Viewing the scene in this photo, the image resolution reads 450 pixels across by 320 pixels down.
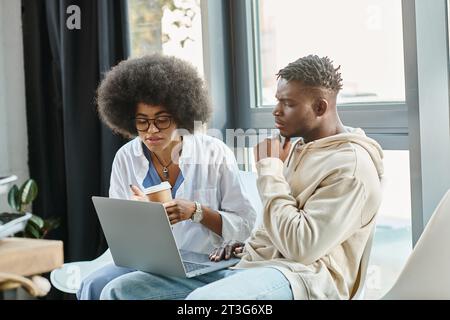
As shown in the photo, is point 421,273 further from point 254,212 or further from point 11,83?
point 11,83

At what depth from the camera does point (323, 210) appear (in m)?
1.26

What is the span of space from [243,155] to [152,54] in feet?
1.10

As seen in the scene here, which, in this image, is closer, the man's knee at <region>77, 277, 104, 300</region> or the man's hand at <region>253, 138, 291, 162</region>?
the man's hand at <region>253, 138, 291, 162</region>

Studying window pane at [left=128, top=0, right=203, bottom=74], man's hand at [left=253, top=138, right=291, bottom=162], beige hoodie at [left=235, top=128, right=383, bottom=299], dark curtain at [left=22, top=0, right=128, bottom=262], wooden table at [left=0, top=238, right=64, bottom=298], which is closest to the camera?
wooden table at [left=0, top=238, right=64, bottom=298]

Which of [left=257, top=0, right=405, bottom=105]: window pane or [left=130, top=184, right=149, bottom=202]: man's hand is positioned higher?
[left=257, top=0, right=405, bottom=105]: window pane

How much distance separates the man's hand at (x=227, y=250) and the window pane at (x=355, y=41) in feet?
1.34

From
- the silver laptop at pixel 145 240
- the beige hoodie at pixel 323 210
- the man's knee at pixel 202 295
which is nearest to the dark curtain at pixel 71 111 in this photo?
the silver laptop at pixel 145 240

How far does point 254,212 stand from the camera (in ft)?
5.19

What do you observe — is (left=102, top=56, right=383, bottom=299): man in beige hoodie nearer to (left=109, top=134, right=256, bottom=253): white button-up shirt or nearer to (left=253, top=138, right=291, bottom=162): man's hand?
(left=253, top=138, right=291, bottom=162): man's hand

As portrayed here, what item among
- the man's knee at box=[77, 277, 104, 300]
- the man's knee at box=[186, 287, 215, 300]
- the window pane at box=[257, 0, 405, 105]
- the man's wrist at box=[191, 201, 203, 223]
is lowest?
the man's knee at box=[77, 277, 104, 300]

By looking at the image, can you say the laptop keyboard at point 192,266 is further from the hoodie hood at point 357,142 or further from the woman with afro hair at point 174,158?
the hoodie hood at point 357,142

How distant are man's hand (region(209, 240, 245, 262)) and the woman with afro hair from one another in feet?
0.07

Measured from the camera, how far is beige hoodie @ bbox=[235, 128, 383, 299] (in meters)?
1.26

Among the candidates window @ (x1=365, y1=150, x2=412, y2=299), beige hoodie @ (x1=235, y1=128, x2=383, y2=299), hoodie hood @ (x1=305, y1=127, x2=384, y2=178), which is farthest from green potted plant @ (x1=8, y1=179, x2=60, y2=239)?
window @ (x1=365, y1=150, x2=412, y2=299)
